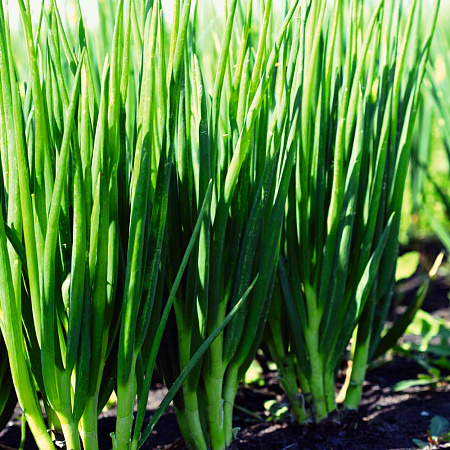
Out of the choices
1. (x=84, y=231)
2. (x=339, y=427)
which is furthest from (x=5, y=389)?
(x=339, y=427)

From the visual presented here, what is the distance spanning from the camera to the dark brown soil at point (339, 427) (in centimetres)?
100

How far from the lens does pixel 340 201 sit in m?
0.93

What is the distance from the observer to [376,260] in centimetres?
94

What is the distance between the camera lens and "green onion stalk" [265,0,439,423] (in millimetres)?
919

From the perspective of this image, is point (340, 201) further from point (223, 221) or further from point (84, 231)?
point (84, 231)

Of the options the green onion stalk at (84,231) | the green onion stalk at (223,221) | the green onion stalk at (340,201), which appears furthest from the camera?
the green onion stalk at (340,201)

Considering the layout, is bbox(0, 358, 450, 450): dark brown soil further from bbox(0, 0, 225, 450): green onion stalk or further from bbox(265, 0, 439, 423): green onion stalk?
bbox(0, 0, 225, 450): green onion stalk

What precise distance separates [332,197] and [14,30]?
81.6 inches

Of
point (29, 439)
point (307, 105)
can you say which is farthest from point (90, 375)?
point (307, 105)

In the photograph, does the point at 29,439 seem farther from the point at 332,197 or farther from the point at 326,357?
the point at 332,197

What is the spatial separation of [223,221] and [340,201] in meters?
0.25

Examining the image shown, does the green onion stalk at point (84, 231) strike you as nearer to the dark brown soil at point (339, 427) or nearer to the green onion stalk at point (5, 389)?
the green onion stalk at point (5, 389)

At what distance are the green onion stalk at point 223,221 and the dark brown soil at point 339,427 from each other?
168mm

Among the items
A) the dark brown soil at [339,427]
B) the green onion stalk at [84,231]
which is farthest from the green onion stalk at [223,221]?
the dark brown soil at [339,427]
